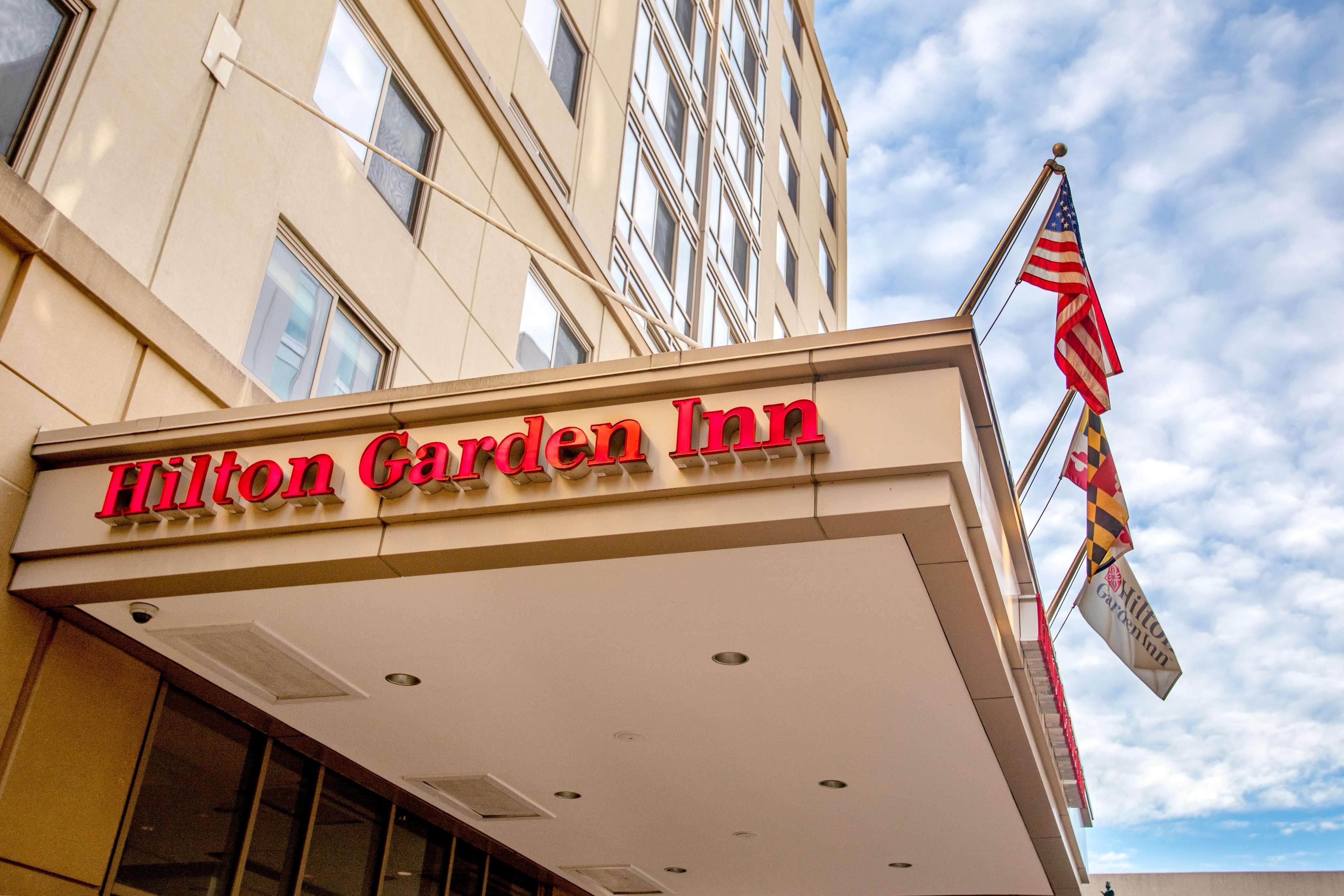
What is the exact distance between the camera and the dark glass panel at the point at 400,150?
12305 millimetres

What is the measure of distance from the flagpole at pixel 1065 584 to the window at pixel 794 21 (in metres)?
23.5

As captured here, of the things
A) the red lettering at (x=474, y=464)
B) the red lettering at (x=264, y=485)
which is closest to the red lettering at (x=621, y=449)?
the red lettering at (x=474, y=464)

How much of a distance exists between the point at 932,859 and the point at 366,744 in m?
6.28

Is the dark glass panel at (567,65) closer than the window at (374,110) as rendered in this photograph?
No

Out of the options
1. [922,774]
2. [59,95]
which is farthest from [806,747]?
[59,95]

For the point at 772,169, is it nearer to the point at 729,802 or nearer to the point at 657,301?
the point at 657,301

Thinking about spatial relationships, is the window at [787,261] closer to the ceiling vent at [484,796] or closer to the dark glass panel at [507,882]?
the dark glass panel at [507,882]

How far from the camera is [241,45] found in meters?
10.1

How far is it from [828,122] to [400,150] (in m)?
26.2

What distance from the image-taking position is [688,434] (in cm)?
667

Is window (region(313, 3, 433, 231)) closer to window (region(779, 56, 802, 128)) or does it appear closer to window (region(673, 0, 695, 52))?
window (region(673, 0, 695, 52))

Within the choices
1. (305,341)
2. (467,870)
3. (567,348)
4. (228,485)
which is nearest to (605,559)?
(228,485)

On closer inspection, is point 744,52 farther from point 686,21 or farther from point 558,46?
point 558,46

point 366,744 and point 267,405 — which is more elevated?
point 267,405
